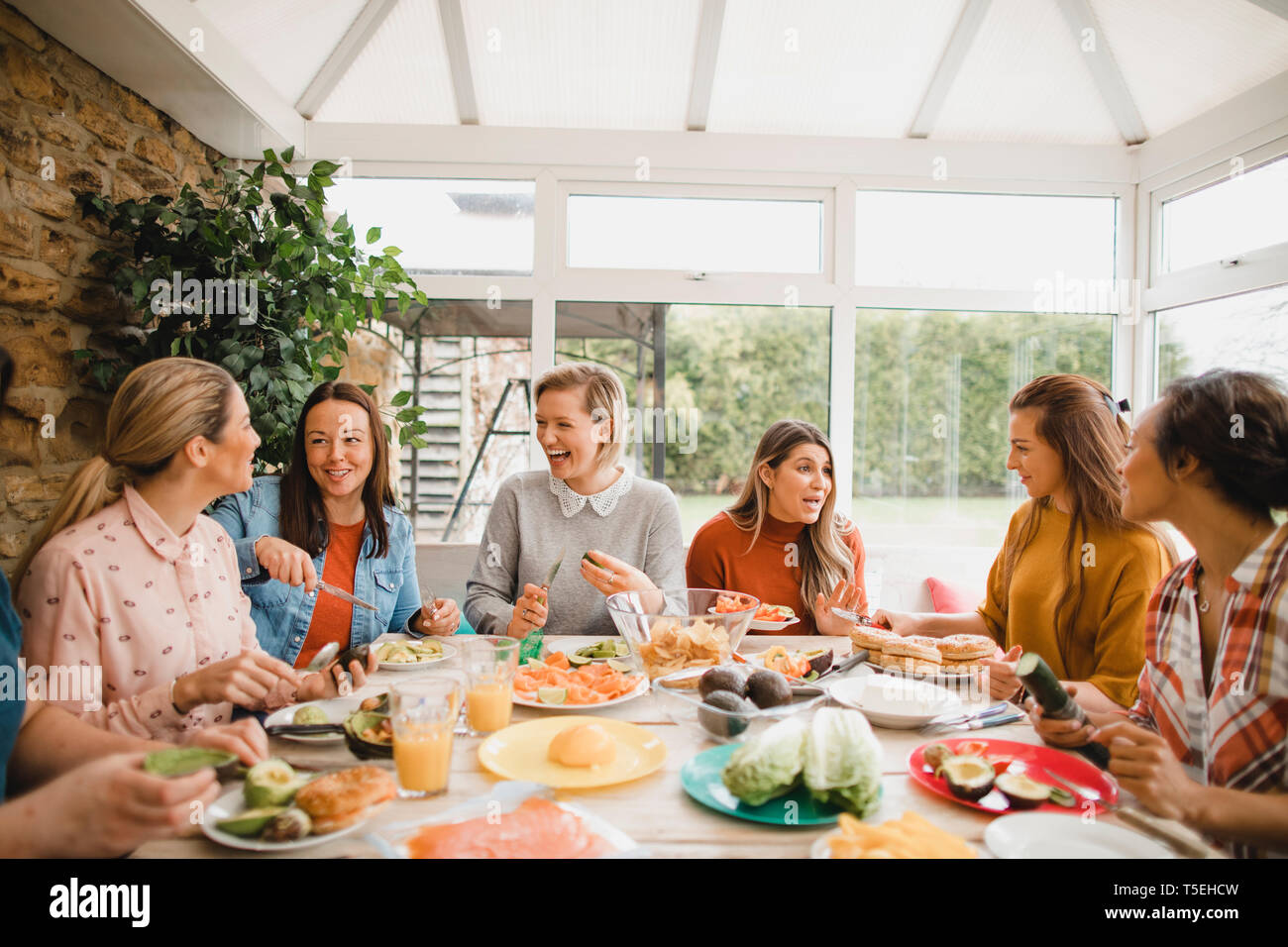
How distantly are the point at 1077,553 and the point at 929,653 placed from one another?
61cm

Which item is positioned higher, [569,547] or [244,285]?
[244,285]

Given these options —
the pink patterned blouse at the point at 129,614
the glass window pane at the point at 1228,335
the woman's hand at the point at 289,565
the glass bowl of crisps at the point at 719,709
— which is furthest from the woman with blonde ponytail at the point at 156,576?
the glass window pane at the point at 1228,335

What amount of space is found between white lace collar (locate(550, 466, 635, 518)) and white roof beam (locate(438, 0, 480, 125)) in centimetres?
236

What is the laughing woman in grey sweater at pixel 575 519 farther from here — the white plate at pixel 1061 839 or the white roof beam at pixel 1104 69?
the white roof beam at pixel 1104 69

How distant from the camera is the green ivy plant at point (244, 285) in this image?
8.78 feet

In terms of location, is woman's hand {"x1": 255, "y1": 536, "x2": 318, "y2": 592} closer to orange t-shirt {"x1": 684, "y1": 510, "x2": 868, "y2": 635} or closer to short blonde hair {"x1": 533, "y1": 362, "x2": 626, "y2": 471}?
short blonde hair {"x1": 533, "y1": 362, "x2": 626, "y2": 471}

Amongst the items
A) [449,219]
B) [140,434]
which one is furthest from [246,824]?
[449,219]

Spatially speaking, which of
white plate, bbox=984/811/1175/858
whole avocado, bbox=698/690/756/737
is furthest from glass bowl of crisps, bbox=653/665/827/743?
white plate, bbox=984/811/1175/858

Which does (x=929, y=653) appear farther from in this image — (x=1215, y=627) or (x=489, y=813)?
(x=489, y=813)

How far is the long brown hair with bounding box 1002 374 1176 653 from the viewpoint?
1.89 metres

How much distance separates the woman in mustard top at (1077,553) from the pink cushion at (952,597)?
1.44 m

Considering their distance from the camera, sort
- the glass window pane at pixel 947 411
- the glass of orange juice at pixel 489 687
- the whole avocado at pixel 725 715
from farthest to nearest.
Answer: the glass window pane at pixel 947 411
the glass of orange juice at pixel 489 687
the whole avocado at pixel 725 715

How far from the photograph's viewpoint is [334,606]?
2.27 meters
